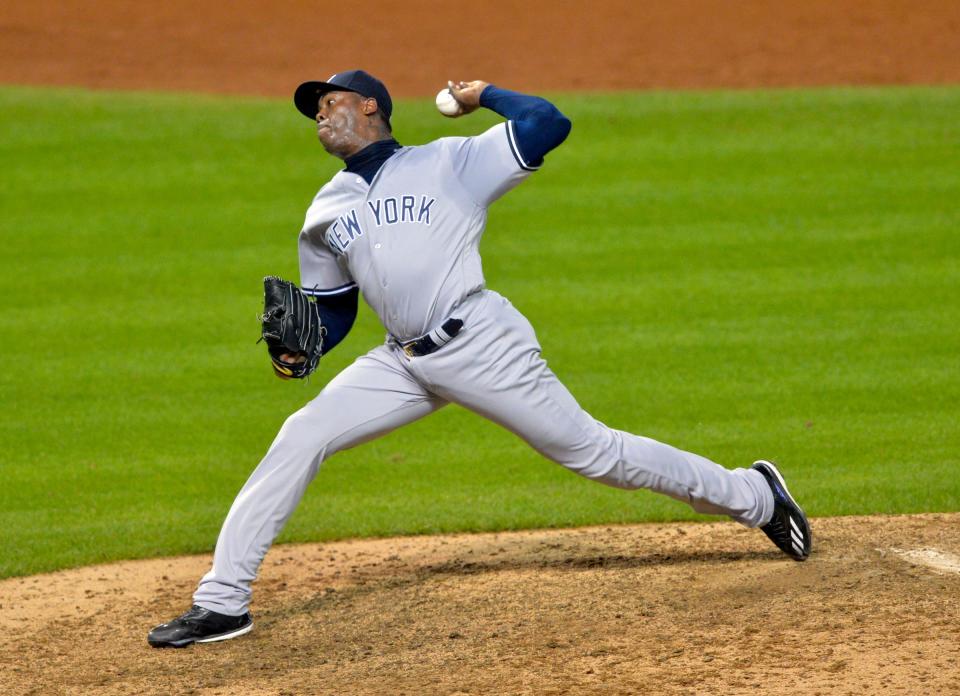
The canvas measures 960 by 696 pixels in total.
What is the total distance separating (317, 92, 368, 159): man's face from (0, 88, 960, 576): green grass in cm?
193

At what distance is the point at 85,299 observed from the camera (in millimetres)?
8984

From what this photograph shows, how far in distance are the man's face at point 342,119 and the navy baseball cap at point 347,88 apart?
2 centimetres

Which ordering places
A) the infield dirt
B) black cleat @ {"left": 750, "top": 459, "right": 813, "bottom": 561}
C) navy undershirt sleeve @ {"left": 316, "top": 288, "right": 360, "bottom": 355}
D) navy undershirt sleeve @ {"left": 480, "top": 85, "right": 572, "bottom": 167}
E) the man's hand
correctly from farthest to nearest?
black cleat @ {"left": 750, "top": 459, "right": 813, "bottom": 561}, navy undershirt sleeve @ {"left": 316, "top": 288, "right": 360, "bottom": 355}, the man's hand, navy undershirt sleeve @ {"left": 480, "top": 85, "right": 572, "bottom": 167}, the infield dirt

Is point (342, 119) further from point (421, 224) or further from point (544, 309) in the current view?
point (544, 309)

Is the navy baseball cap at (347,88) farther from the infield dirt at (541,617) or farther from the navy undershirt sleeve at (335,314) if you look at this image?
the infield dirt at (541,617)

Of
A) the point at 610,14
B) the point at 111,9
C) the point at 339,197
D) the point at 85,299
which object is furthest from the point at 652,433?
the point at 111,9

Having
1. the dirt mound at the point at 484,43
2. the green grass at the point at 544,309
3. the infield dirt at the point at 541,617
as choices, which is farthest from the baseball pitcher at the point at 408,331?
the dirt mound at the point at 484,43

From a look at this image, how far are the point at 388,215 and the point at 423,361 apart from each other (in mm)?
499

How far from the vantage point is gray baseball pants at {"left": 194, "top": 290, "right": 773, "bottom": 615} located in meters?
4.38

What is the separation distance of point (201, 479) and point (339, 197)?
2.38 m

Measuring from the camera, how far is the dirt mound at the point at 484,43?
14695 mm

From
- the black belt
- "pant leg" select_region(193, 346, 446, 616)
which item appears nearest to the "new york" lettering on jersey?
the black belt

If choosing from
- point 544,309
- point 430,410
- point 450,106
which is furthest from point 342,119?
point 544,309

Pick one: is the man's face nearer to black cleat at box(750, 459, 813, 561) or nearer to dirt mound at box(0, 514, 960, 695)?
dirt mound at box(0, 514, 960, 695)
